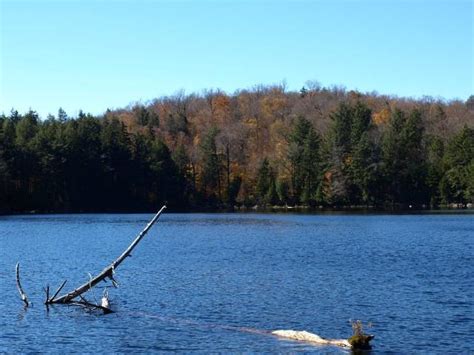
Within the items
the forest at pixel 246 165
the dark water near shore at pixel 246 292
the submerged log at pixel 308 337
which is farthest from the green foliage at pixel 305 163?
the submerged log at pixel 308 337

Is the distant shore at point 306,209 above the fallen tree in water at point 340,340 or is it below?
above

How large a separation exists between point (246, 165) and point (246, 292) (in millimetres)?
120399

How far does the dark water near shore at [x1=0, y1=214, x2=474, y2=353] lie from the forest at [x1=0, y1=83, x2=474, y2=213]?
6316cm

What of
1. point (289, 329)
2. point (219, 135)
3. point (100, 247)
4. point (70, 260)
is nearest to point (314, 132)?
point (219, 135)

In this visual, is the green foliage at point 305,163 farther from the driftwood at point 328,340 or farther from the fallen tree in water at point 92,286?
the driftwood at point 328,340

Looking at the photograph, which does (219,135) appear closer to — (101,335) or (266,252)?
(266,252)

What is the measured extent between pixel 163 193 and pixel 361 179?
1587 inches

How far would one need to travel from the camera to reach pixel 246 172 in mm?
150875

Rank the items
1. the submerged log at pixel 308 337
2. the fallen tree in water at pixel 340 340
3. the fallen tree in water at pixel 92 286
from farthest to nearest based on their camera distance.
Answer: the fallen tree in water at pixel 92 286 → the submerged log at pixel 308 337 → the fallen tree in water at pixel 340 340

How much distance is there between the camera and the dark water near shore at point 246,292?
25.2m

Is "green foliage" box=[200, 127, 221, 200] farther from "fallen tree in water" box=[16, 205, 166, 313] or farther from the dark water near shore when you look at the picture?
"fallen tree in water" box=[16, 205, 166, 313]

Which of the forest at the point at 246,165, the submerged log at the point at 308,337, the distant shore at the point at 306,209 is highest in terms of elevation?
the forest at the point at 246,165

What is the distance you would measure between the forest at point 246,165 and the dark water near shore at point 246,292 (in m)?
63.2

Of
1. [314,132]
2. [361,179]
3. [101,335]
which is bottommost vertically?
[101,335]
